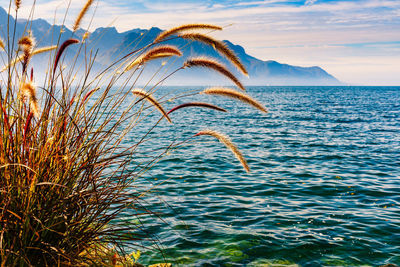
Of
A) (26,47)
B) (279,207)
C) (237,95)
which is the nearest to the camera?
(26,47)

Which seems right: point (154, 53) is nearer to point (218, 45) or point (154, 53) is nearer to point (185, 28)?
point (185, 28)

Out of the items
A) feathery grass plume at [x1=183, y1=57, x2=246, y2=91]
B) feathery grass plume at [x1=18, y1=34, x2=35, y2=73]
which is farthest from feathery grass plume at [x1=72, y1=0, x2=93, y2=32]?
feathery grass plume at [x1=183, y1=57, x2=246, y2=91]

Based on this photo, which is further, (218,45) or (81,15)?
(81,15)

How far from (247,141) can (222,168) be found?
20.7ft

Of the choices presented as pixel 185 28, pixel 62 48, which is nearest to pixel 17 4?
pixel 62 48

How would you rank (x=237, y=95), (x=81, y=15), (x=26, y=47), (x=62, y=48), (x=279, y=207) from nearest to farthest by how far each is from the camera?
1. (x=62, y=48)
2. (x=26, y=47)
3. (x=237, y=95)
4. (x=81, y=15)
5. (x=279, y=207)

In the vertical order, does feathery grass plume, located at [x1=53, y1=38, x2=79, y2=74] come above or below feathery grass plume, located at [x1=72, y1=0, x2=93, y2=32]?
below

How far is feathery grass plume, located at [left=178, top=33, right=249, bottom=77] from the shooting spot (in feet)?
11.9

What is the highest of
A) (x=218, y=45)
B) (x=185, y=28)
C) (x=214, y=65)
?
(x=185, y=28)

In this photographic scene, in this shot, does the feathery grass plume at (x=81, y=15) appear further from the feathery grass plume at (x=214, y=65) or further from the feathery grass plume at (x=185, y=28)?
the feathery grass plume at (x=214, y=65)

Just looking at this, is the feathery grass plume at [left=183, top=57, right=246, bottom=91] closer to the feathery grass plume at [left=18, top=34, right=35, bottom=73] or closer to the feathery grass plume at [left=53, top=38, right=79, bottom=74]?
the feathery grass plume at [left=53, top=38, right=79, bottom=74]

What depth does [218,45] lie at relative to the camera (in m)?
3.64

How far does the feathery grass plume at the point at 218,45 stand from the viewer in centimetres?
364

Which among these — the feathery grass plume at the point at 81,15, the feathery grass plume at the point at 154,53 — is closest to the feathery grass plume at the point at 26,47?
the feathery grass plume at the point at 81,15
